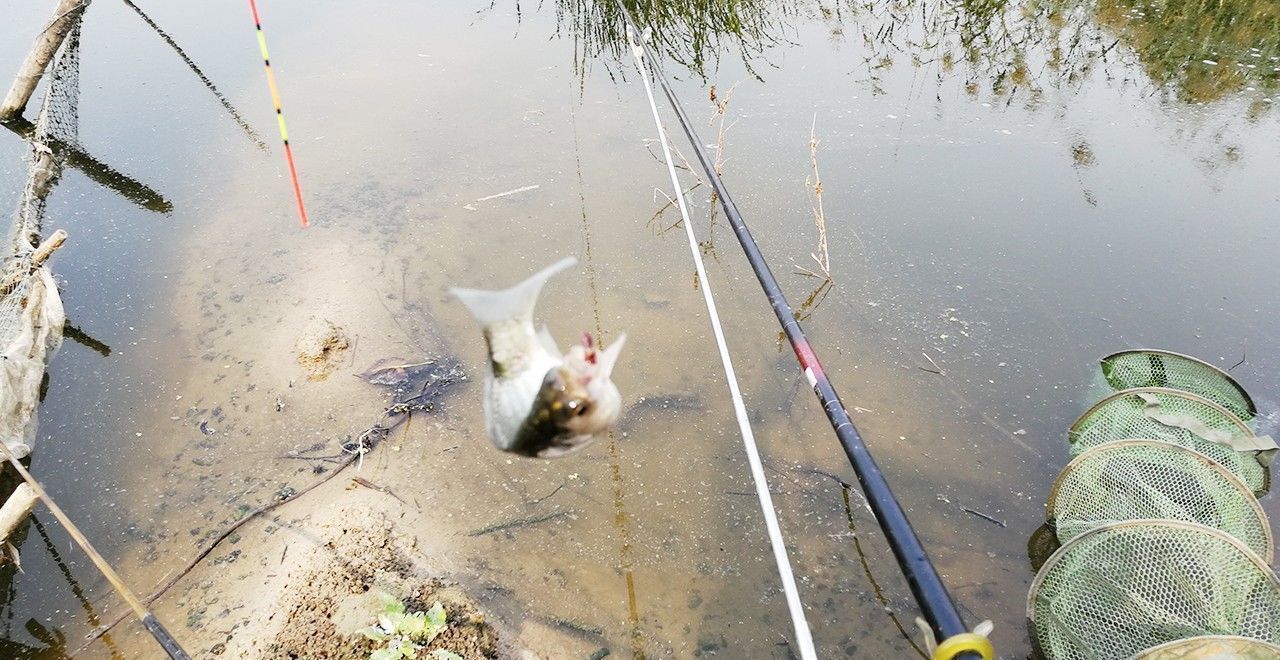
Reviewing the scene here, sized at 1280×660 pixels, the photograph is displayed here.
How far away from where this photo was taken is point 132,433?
4.66m

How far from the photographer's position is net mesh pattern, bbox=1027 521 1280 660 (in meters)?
2.94

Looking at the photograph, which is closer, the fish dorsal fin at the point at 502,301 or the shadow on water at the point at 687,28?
the fish dorsal fin at the point at 502,301

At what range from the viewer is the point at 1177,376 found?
4.09 m

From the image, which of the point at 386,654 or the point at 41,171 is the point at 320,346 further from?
the point at 41,171

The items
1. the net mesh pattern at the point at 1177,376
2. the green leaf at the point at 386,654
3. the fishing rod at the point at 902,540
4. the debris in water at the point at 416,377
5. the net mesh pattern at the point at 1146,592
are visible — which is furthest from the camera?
the debris in water at the point at 416,377

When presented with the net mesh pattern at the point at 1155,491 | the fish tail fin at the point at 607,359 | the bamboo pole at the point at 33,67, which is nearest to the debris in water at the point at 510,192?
the net mesh pattern at the point at 1155,491

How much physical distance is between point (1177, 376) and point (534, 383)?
4035 millimetres

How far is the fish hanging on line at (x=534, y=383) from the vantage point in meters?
1.43

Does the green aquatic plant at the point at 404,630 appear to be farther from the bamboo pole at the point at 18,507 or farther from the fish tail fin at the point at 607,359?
the fish tail fin at the point at 607,359

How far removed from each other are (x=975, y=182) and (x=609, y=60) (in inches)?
176

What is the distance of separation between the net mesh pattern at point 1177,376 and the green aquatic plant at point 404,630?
3.78 m

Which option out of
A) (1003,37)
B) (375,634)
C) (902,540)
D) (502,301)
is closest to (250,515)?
(375,634)

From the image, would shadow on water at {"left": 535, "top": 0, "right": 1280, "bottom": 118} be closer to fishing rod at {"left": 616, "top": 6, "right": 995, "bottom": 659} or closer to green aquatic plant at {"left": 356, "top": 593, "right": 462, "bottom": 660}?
fishing rod at {"left": 616, "top": 6, "right": 995, "bottom": 659}

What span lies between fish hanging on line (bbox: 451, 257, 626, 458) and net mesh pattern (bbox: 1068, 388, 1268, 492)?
3.41 meters
